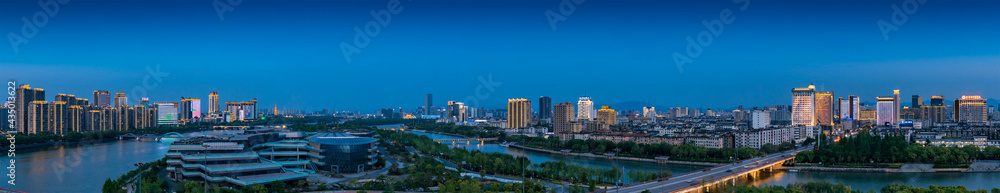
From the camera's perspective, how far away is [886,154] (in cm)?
1534

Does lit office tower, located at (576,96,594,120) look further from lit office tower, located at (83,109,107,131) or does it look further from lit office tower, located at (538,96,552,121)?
lit office tower, located at (83,109,107,131)

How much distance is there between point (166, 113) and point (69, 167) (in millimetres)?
29062

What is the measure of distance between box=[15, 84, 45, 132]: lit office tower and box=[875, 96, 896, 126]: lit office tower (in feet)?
141

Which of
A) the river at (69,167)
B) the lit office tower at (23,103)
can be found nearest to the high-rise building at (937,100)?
the river at (69,167)

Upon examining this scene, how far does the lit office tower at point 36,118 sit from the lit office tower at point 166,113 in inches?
569

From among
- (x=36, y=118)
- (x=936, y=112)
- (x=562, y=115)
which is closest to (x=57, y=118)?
(x=36, y=118)

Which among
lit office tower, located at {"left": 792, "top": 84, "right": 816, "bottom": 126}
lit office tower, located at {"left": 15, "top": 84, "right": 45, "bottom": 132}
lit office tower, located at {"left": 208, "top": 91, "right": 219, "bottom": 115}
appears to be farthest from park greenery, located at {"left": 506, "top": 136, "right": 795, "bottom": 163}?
lit office tower, located at {"left": 208, "top": 91, "right": 219, "bottom": 115}

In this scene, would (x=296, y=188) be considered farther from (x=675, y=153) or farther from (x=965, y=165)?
(x=965, y=165)

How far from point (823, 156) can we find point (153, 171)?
14.5m

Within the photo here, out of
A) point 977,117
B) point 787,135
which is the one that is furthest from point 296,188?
point 977,117

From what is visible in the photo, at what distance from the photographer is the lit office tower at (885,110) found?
38.4 m

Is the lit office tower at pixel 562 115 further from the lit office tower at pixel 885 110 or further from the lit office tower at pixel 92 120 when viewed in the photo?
the lit office tower at pixel 92 120

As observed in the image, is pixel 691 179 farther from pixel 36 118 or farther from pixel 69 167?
pixel 36 118

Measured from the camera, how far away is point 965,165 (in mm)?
14516
